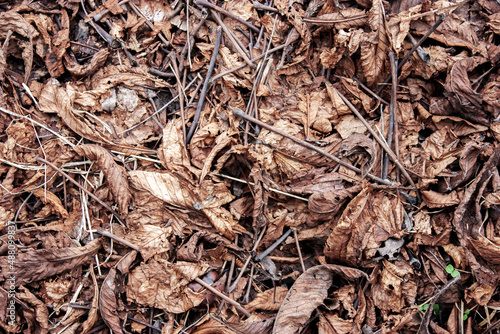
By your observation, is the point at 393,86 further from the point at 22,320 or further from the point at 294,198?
the point at 22,320

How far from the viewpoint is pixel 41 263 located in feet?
7.27

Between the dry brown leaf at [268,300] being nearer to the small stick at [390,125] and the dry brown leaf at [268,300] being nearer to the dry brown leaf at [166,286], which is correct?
the dry brown leaf at [166,286]

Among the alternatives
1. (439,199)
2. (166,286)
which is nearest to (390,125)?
(439,199)

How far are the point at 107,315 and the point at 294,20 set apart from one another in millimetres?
2603

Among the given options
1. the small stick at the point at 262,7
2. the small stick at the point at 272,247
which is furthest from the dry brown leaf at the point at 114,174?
the small stick at the point at 262,7

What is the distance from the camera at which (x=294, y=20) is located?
248 centimetres

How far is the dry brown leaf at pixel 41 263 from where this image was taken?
218cm

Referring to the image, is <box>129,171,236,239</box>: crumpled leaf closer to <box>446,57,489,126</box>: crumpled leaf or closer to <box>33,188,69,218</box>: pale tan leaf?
<box>33,188,69,218</box>: pale tan leaf

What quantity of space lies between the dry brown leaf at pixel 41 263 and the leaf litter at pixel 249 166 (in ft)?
0.05

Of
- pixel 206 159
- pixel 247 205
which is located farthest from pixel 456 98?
pixel 206 159

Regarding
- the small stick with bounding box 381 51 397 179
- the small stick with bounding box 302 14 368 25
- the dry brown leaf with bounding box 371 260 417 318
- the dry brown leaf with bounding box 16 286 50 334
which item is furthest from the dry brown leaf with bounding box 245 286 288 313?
the small stick with bounding box 302 14 368 25

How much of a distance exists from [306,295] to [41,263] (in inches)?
74.5

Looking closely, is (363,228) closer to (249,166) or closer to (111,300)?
(249,166)

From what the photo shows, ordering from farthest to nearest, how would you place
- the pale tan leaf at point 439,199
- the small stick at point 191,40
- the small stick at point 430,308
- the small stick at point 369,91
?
the small stick at point 191,40, the small stick at point 369,91, the pale tan leaf at point 439,199, the small stick at point 430,308
